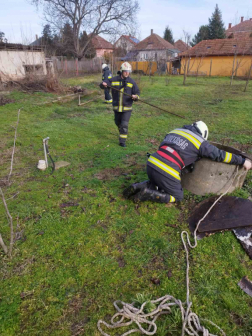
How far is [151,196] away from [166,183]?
268 millimetres

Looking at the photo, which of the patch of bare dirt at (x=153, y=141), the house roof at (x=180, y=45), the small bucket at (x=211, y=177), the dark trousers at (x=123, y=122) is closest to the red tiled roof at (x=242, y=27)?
the house roof at (x=180, y=45)

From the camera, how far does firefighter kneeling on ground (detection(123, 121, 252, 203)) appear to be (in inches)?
118

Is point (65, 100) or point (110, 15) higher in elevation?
point (110, 15)

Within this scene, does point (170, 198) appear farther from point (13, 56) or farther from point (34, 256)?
point (13, 56)

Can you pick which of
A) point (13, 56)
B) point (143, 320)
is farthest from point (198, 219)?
point (13, 56)

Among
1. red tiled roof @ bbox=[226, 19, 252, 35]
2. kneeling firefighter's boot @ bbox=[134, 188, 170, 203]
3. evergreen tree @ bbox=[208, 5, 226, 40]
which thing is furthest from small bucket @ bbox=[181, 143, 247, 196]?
red tiled roof @ bbox=[226, 19, 252, 35]

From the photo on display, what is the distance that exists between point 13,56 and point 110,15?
21.4m

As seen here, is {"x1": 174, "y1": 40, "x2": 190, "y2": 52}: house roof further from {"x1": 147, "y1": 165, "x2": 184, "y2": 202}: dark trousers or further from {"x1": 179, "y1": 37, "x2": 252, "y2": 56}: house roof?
{"x1": 147, "y1": 165, "x2": 184, "y2": 202}: dark trousers

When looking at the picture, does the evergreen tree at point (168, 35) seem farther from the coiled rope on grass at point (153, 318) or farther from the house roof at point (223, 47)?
the coiled rope on grass at point (153, 318)

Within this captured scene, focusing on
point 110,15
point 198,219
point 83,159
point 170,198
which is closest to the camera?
point 198,219

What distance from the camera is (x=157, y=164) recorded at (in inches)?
120

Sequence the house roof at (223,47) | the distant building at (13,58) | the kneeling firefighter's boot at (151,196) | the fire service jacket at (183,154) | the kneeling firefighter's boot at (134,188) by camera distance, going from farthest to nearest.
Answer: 1. the house roof at (223,47)
2. the distant building at (13,58)
3. the kneeling firefighter's boot at (134,188)
4. the kneeling firefighter's boot at (151,196)
5. the fire service jacket at (183,154)

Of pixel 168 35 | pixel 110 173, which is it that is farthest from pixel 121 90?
pixel 168 35

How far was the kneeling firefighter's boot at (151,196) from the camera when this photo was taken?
310 centimetres
